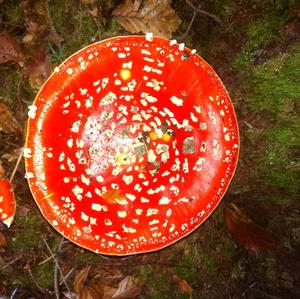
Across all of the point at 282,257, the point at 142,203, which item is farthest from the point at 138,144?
the point at 282,257

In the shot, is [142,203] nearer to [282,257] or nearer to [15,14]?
[282,257]

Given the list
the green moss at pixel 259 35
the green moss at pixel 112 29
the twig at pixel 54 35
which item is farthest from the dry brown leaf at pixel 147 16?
the green moss at pixel 259 35

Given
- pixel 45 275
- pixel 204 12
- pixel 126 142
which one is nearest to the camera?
pixel 126 142

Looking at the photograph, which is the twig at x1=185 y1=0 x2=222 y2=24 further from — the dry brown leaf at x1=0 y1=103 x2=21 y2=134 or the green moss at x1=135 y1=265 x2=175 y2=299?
the green moss at x1=135 y1=265 x2=175 y2=299

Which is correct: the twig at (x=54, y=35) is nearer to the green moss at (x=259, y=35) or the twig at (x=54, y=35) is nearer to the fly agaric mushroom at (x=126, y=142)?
the fly agaric mushroom at (x=126, y=142)

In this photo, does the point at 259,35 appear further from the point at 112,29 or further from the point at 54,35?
the point at 54,35

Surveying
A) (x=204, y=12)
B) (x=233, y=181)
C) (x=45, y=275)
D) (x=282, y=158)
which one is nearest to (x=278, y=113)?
(x=282, y=158)

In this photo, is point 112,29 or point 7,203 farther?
point 112,29

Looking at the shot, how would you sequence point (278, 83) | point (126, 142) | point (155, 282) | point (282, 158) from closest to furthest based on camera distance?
point (126, 142) < point (278, 83) < point (282, 158) < point (155, 282)
